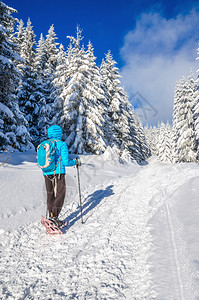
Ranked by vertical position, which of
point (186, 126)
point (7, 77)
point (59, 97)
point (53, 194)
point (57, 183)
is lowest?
point (53, 194)

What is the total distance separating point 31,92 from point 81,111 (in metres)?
7.18

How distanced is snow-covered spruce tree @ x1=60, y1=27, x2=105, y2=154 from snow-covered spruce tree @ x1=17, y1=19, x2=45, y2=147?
3.73m

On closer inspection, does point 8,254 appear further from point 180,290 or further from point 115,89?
point 115,89

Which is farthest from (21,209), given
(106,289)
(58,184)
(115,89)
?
(115,89)

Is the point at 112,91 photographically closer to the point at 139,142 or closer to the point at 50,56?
the point at 50,56

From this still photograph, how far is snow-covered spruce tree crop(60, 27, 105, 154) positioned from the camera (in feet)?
56.5

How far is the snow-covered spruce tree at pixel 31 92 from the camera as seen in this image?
19547 millimetres

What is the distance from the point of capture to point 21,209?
15.3 ft

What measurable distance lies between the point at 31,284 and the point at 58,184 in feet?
6.73

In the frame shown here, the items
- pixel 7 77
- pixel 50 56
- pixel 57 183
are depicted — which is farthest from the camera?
pixel 50 56

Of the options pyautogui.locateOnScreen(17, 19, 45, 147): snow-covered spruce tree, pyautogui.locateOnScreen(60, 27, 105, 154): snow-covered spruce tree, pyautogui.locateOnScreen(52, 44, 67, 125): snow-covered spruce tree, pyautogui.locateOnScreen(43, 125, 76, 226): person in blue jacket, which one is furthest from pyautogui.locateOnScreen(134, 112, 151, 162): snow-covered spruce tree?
pyautogui.locateOnScreen(43, 125, 76, 226): person in blue jacket

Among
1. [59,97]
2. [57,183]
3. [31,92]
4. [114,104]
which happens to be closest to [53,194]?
[57,183]

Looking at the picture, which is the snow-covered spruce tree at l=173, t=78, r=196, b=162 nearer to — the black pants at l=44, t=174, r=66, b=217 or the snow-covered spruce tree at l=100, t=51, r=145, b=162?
the snow-covered spruce tree at l=100, t=51, r=145, b=162

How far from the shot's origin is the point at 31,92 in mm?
20109
